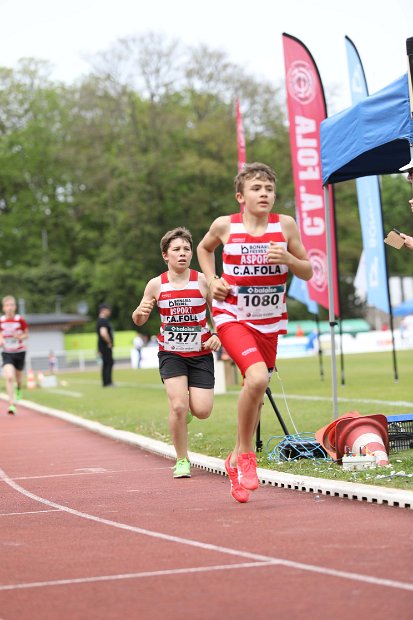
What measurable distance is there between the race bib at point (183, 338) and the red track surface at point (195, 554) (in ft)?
3.84

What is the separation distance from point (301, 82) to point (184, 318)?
42.0 ft

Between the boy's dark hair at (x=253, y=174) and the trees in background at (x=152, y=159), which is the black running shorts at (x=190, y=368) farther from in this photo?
the trees in background at (x=152, y=159)

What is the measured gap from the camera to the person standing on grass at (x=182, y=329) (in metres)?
10.8

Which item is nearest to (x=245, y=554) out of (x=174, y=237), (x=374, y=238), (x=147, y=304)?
(x=147, y=304)

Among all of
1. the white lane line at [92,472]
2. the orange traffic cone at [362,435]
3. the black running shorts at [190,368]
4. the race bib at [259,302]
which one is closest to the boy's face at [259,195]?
the race bib at [259,302]

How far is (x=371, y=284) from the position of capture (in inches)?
1027

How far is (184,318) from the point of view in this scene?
10805 mm

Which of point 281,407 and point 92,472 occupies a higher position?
point 92,472

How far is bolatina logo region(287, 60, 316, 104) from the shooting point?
22.5m

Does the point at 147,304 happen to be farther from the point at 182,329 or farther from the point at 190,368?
the point at 190,368

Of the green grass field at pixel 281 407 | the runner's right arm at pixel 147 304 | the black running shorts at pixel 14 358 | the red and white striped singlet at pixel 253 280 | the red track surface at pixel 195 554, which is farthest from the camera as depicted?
the black running shorts at pixel 14 358

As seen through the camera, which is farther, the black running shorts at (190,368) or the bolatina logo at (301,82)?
the bolatina logo at (301,82)

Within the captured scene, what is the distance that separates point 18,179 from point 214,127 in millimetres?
26522

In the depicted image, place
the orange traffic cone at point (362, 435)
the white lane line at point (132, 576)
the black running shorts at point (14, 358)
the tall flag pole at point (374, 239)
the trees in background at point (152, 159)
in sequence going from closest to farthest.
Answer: the white lane line at point (132, 576), the orange traffic cone at point (362, 435), the black running shorts at point (14, 358), the tall flag pole at point (374, 239), the trees in background at point (152, 159)
